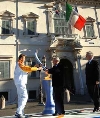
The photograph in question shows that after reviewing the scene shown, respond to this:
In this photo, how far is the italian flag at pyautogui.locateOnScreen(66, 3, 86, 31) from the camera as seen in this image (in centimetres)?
1596

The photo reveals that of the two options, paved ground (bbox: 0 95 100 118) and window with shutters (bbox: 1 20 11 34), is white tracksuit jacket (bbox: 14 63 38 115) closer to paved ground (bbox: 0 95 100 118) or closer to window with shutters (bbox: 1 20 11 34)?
paved ground (bbox: 0 95 100 118)

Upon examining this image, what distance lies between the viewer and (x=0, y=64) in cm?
1583

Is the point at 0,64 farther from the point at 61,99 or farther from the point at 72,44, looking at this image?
the point at 61,99

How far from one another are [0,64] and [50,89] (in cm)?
972

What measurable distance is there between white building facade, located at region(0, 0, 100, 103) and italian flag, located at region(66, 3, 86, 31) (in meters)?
1.28

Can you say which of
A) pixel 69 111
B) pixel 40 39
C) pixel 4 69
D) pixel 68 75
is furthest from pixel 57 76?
pixel 68 75

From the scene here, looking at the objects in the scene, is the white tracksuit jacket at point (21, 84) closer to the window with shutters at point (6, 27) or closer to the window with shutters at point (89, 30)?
the window with shutters at point (6, 27)

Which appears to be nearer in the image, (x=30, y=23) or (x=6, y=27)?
(x=6, y=27)

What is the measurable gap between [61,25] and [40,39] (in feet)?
8.07

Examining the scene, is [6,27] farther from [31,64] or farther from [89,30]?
[89,30]

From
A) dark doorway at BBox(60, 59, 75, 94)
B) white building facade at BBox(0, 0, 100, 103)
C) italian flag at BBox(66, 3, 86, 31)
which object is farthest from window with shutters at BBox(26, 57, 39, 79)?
italian flag at BBox(66, 3, 86, 31)

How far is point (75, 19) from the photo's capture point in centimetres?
1619

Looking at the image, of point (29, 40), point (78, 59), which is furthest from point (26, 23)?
point (78, 59)

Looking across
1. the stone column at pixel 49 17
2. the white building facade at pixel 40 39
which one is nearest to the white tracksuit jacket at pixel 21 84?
the white building facade at pixel 40 39
